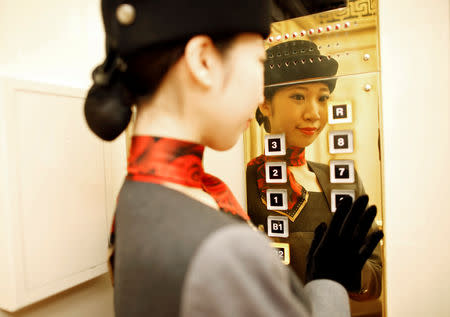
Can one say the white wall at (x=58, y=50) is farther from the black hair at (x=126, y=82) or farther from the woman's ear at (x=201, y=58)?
the woman's ear at (x=201, y=58)

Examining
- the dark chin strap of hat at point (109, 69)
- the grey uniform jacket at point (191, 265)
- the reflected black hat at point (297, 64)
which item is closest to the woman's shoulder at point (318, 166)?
the reflected black hat at point (297, 64)

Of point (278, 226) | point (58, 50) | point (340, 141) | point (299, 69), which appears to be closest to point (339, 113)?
point (340, 141)

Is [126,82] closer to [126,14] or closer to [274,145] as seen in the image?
[126,14]

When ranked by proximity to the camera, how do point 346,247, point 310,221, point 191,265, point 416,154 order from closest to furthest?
point 191,265 → point 346,247 → point 416,154 → point 310,221

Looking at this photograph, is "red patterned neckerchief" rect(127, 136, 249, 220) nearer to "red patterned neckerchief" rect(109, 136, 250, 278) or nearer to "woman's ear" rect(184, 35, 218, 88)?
"red patterned neckerchief" rect(109, 136, 250, 278)

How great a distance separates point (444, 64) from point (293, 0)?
489 millimetres

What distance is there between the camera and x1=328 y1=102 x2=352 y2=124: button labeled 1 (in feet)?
3.11

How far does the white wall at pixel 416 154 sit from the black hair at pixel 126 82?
68 centimetres

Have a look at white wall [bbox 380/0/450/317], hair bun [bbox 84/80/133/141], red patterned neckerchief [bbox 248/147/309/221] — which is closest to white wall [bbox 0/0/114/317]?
hair bun [bbox 84/80/133/141]

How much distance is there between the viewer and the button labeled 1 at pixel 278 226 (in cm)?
105

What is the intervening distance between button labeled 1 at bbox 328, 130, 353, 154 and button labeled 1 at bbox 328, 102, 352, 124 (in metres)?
0.03

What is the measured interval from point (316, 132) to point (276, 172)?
0.61 feet

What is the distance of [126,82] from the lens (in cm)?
51

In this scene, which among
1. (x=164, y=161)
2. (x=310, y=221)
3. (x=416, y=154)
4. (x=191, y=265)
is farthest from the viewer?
(x=310, y=221)
